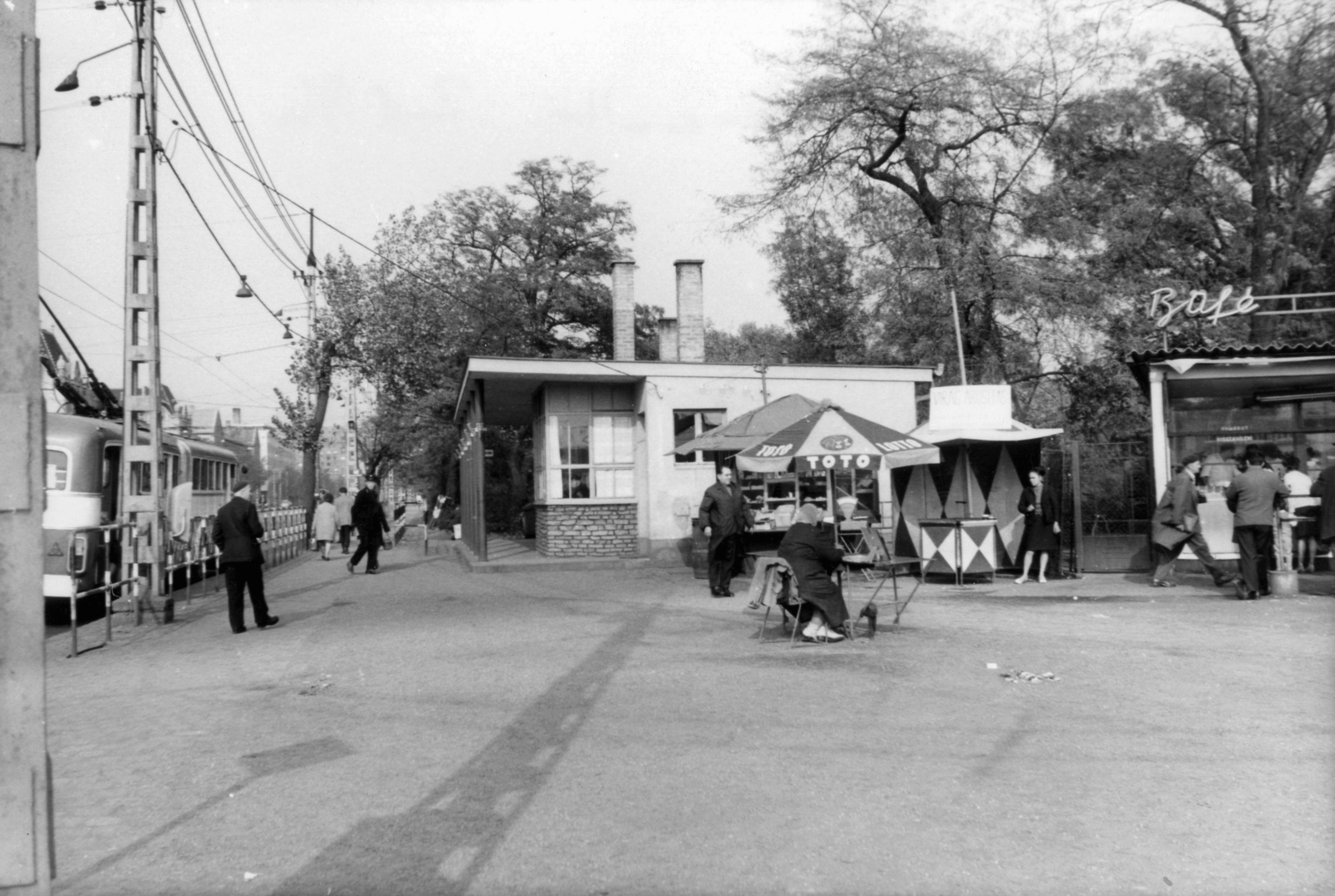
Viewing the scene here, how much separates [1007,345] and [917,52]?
273 inches

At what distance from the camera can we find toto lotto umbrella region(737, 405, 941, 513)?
496 inches

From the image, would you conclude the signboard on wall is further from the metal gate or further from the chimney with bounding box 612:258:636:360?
the chimney with bounding box 612:258:636:360

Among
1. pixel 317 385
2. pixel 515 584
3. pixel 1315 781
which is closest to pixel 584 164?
pixel 317 385

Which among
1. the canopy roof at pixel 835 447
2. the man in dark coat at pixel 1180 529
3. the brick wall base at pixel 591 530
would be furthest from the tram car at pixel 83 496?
the man in dark coat at pixel 1180 529

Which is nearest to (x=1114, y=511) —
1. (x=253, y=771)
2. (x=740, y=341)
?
(x=253, y=771)

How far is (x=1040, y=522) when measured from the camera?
48.9 ft

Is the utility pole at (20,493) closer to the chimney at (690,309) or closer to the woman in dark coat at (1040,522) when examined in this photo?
the woman in dark coat at (1040,522)

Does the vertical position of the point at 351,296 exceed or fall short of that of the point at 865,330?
it exceeds it

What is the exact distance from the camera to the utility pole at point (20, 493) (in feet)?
8.30

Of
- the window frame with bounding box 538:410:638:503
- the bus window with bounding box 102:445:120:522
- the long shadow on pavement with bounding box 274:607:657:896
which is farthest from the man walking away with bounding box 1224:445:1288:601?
the bus window with bounding box 102:445:120:522

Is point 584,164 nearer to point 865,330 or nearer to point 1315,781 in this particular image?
point 865,330

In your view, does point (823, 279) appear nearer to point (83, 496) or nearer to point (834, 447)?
point (834, 447)

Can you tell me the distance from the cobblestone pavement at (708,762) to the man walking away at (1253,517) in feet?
5.15

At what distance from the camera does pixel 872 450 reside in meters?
12.5
